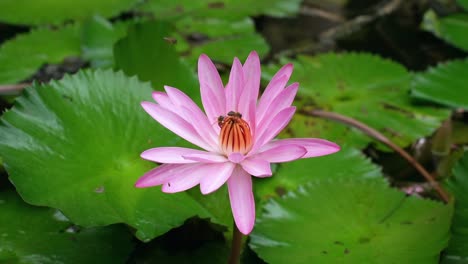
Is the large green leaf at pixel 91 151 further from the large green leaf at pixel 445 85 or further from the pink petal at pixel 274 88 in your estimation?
the large green leaf at pixel 445 85

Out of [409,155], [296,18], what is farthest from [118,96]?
[296,18]

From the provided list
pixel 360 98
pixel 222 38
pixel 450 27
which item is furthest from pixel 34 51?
pixel 450 27

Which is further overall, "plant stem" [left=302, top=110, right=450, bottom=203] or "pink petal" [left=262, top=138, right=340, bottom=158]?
"plant stem" [left=302, top=110, right=450, bottom=203]

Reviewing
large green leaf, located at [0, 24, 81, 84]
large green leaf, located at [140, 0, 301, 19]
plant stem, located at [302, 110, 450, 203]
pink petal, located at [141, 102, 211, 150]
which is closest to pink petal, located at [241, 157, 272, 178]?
pink petal, located at [141, 102, 211, 150]

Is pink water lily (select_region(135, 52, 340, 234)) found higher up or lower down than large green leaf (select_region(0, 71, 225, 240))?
higher up

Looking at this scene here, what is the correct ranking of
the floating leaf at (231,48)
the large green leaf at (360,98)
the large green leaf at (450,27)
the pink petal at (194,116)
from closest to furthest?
the pink petal at (194,116)
the large green leaf at (360,98)
the floating leaf at (231,48)
the large green leaf at (450,27)

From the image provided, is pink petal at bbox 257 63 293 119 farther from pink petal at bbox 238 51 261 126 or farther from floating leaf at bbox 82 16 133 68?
floating leaf at bbox 82 16 133 68

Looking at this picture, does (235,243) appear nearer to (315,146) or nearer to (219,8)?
(315,146)

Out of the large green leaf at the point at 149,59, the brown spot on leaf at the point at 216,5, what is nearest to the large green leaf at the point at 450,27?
the brown spot on leaf at the point at 216,5
